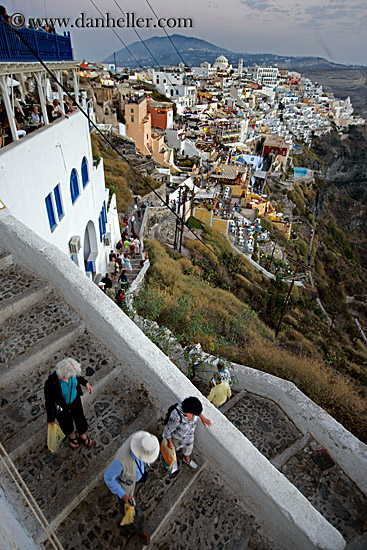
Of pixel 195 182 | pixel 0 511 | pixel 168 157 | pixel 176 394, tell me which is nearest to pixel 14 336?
pixel 0 511

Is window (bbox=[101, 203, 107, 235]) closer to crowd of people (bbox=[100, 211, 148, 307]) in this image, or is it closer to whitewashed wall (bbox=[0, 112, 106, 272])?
crowd of people (bbox=[100, 211, 148, 307])

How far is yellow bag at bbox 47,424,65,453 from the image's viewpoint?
2945 mm

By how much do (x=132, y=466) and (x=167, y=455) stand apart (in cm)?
78

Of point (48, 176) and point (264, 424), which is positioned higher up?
point (48, 176)

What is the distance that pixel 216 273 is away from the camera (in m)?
18.5

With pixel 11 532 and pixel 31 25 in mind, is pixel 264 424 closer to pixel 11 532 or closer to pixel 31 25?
pixel 11 532

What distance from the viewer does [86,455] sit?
314 cm

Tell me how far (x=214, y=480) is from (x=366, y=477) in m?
2.62

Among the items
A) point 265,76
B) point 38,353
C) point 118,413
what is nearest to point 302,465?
point 118,413

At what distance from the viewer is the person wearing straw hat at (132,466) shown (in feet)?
8.09

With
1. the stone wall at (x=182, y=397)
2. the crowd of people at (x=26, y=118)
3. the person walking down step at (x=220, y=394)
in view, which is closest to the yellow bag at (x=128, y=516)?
the stone wall at (x=182, y=397)

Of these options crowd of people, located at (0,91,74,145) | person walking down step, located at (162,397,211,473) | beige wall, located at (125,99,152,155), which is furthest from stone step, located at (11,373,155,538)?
beige wall, located at (125,99,152,155)

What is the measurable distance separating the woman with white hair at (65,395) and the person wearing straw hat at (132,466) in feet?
2.10

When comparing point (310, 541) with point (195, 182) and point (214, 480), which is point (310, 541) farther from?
point (195, 182)
